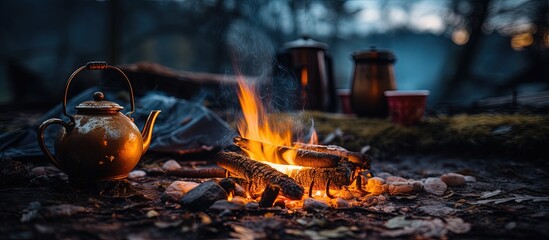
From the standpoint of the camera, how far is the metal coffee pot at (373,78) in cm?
549

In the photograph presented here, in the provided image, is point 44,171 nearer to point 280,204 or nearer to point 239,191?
point 239,191

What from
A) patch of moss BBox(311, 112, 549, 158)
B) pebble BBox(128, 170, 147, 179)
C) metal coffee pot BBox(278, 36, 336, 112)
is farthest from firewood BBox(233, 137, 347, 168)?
metal coffee pot BBox(278, 36, 336, 112)

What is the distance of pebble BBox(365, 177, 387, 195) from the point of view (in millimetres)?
2900

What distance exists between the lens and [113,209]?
226 centimetres

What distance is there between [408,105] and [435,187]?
2086 mm

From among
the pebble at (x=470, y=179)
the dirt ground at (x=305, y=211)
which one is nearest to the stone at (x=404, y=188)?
the dirt ground at (x=305, y=211)

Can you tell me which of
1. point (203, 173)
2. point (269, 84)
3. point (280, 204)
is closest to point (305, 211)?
point (280, 204)

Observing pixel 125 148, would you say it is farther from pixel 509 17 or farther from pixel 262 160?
pixel 509 17

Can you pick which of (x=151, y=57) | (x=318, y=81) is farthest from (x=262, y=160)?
(x=151, y=57)

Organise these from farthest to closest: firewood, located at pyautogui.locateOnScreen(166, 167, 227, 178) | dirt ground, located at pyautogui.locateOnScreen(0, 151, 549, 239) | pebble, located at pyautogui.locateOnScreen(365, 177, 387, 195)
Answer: firewood, located at pyautogui.locateOnScreen(166, 167, 227, 178)
pebble, located at pyautogui.locateOnScreen(365, 177, 387, 195)
dirt ground, located at pyautogui.locateOnScreen(0, 151, 549, 239)

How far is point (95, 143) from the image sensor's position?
8.09ft

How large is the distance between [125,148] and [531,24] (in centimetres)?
960

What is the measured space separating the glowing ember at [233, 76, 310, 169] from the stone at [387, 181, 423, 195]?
0.78 m

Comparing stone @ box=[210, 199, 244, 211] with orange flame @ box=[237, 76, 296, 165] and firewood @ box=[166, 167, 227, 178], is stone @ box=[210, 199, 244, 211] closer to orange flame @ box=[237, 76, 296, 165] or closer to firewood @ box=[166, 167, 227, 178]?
orange flame @ box=[237, 76, 296, 165]
